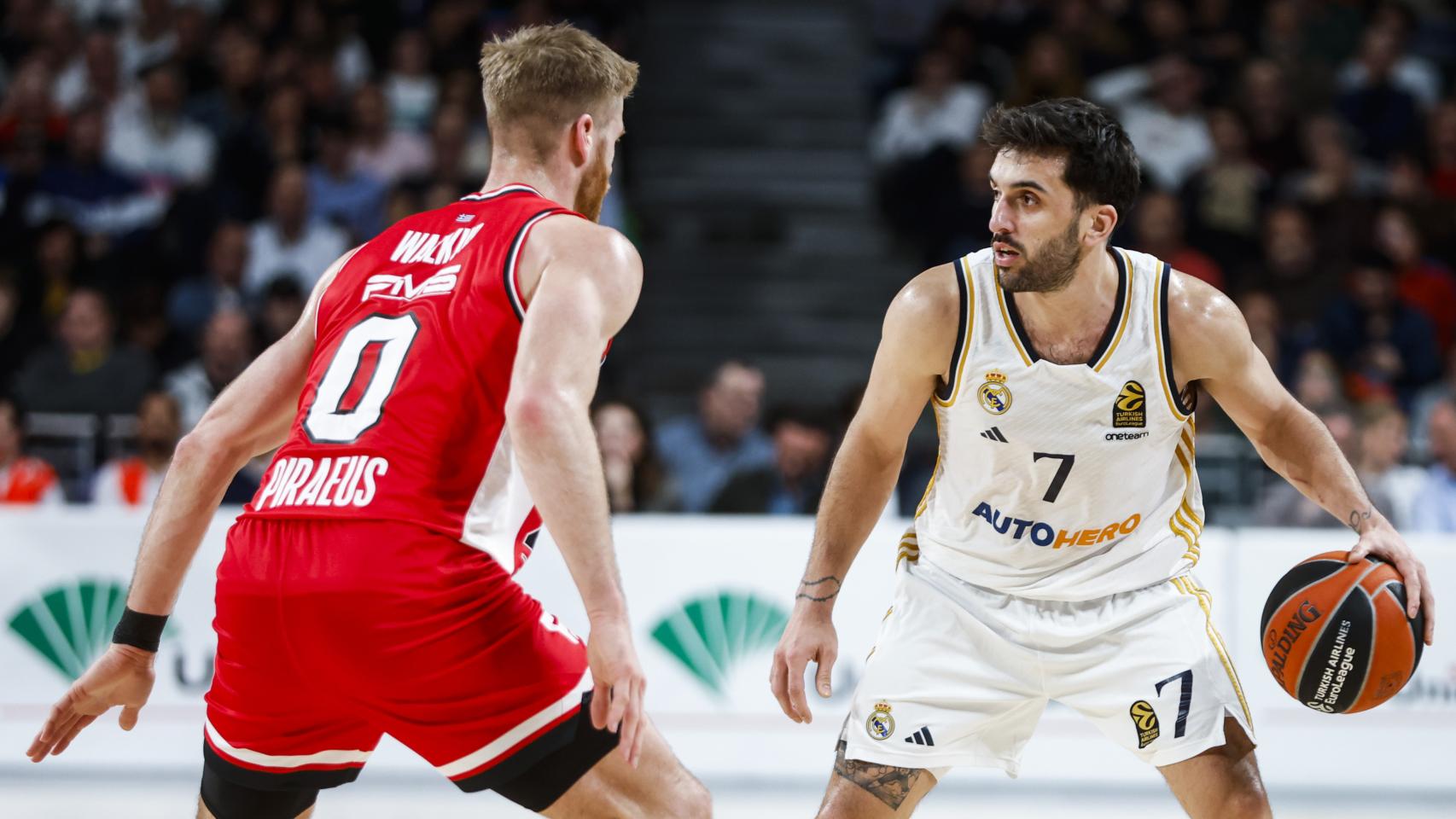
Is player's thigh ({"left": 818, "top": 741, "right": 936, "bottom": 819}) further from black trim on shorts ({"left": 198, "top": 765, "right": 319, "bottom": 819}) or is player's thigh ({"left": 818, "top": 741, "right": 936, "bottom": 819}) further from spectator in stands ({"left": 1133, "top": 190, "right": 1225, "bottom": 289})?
spectator in stands ({"left": 1133, "top": 190, "right": 1225, "bottom": 289})

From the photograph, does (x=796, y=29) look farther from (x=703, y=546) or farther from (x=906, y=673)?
(x=906, y=673)

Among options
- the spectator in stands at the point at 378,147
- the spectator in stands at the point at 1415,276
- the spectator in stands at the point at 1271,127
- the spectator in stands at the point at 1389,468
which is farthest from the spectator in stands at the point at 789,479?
the spectator in stands at the point at 1271,127

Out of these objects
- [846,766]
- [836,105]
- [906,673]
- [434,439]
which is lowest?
[846,766]

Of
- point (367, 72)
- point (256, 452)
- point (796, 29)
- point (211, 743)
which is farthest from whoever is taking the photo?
point (796, 29)

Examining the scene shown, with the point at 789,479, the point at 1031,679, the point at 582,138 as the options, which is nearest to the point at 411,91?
the point at 789,479

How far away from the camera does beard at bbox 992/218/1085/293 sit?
3537 mm

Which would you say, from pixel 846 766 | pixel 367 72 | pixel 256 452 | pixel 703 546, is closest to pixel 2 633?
pixel 703 546

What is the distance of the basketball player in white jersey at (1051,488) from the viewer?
354cm

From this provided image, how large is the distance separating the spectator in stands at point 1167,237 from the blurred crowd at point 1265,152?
0.04ft

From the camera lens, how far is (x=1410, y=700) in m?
6.55

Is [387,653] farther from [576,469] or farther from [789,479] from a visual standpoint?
[789,479]

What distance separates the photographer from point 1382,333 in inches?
362

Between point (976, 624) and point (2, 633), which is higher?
point (976, 624)

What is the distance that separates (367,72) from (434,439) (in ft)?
28.1
